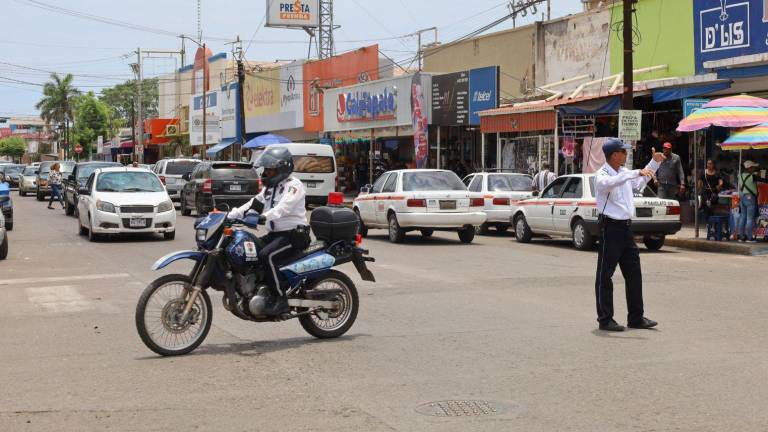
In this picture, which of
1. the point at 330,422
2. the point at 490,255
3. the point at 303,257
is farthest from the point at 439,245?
the point at 330,422

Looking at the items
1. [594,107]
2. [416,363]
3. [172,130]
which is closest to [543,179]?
[594,107]

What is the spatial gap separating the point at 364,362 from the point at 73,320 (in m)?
4.12

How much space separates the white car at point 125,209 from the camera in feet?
68.1

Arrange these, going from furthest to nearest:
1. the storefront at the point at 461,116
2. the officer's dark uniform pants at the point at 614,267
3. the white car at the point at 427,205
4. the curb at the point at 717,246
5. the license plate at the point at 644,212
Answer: the storefront at the point at 461,116
the white car at the point at 427,205
the license plate at the point at 644,212
the curb at the point at 717,246
the officer's dark uniform pants at the point at 614,267

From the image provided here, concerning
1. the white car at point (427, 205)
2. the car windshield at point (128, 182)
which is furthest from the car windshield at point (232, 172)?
the white car at point (427, 205)

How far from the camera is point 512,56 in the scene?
34531mm

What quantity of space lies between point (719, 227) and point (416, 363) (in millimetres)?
13391

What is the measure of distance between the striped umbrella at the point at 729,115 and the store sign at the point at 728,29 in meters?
4.47

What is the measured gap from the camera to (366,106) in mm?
40656

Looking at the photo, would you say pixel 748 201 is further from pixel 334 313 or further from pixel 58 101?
pixel 58 101

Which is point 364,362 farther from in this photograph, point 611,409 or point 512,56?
point 512,56

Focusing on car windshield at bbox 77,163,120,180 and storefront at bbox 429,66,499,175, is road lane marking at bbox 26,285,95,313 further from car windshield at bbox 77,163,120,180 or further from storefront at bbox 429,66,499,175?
storefront at bbox 429,66,499,175

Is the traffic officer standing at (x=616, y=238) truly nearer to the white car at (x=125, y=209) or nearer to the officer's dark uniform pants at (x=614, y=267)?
the officer's dark uniform pants at (x=614, y=267)

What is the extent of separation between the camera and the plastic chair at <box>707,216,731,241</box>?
19.9m
